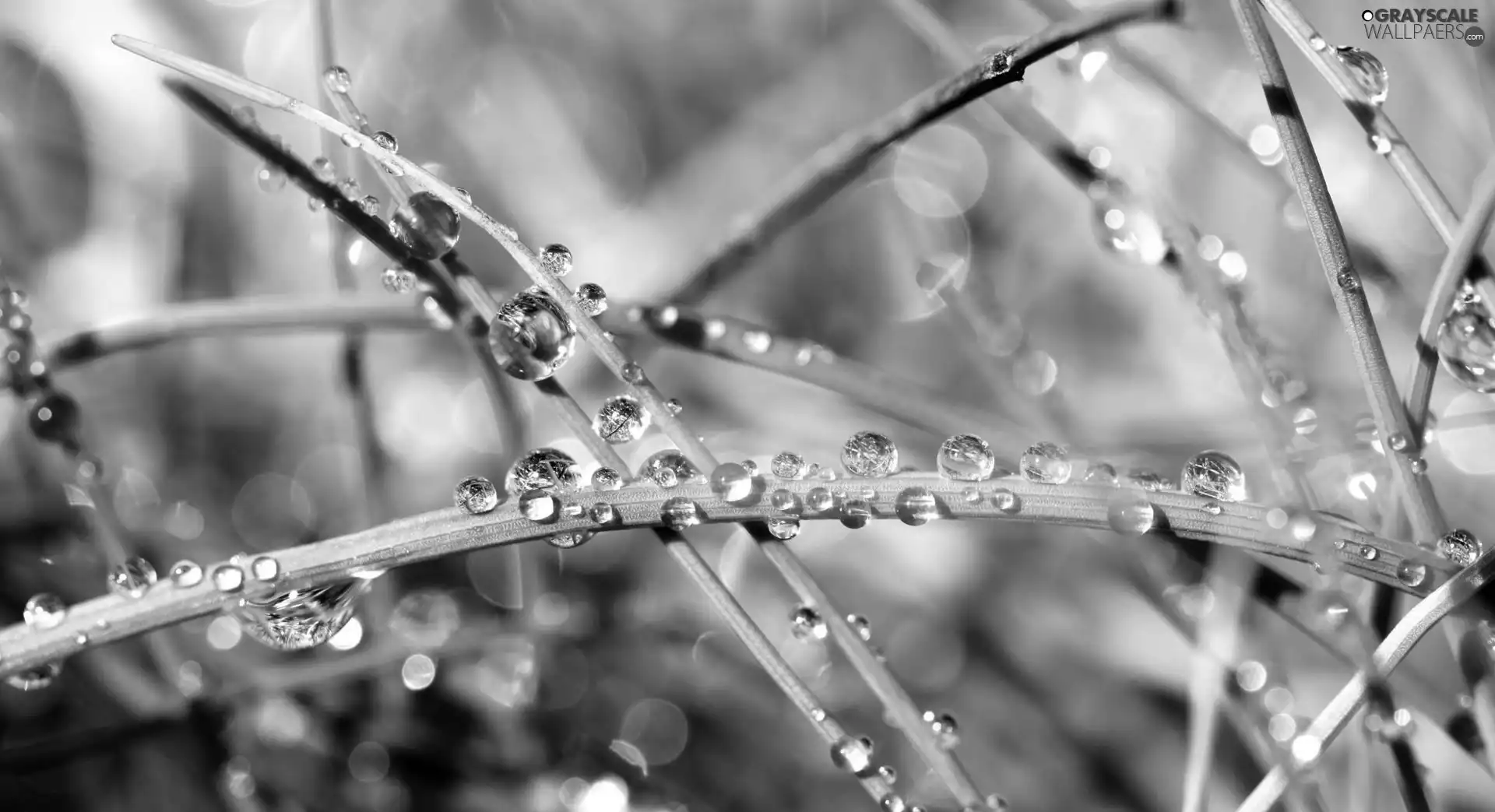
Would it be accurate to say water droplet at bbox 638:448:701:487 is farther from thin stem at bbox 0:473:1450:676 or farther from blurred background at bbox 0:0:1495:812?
blurred background at bbox 0:0:1495:812

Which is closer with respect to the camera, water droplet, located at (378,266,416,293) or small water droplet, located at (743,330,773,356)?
water droplet, located at (378,266,416,293)

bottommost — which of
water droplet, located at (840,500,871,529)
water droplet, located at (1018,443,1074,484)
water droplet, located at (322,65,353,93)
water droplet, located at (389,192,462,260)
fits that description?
water droplet, located at (1018,443,1074,484)

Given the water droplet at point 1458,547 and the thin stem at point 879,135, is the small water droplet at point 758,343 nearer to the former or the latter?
the thin stem at point 879,135

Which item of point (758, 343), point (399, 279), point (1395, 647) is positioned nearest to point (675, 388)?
point (758, 343)

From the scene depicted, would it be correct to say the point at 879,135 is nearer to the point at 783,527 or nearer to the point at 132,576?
the point at 783,527

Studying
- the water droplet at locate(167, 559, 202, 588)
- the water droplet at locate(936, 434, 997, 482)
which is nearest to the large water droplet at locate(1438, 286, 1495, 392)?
the water droplet at locate(936, 434, 997, 482)

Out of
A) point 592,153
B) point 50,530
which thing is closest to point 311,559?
point 50,530

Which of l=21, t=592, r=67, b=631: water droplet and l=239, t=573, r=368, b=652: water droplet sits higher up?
l=21, t=592, r=67, b=631: water droplet
